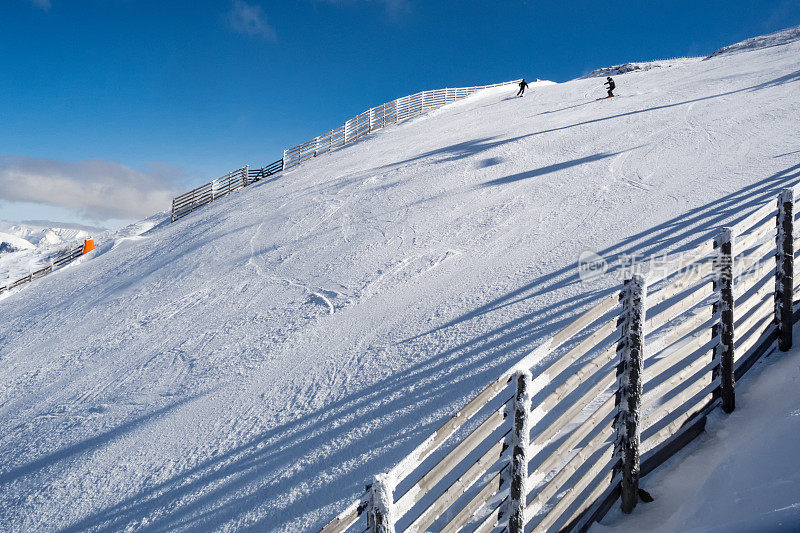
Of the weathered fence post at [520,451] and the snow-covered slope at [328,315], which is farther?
the snow-covered slope at [328,315]

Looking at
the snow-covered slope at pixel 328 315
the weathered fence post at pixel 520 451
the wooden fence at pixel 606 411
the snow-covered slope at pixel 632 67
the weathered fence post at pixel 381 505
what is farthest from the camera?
the snow-covered slope at pixel 632 67

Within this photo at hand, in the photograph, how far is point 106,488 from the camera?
5422 millimetres

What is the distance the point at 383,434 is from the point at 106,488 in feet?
11.0

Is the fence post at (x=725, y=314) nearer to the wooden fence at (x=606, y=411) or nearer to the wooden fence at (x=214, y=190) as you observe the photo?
the wooden fence at (x=606, y=411)

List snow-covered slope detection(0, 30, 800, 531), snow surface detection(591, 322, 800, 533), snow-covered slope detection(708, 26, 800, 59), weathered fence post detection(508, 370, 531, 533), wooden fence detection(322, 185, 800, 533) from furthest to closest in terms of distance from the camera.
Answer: snow-covered slope detection(708, 26, 800, 59)
snow-covered slope detection(0, 30, 800, 531)
snow surface detection(591, 322, 800, 533)
weathered fence post detection(508, 370, 531, 533)
wooden fence detection(322, 185, 800, 533)

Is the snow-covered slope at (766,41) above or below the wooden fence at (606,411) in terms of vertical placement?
above

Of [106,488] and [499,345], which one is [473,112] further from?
[106,488]

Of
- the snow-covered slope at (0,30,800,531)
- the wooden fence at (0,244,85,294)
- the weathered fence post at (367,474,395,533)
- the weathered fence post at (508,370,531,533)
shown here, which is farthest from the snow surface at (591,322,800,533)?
the wooden fence at (0,244,85,294)

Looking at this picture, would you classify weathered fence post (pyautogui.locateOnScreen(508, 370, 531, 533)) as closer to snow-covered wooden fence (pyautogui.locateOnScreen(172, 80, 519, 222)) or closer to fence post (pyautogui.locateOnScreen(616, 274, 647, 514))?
fence post (pyautogui.locateOnScreen(616, 274, 647, 514))

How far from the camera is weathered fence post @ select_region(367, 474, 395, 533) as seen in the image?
2010 mm

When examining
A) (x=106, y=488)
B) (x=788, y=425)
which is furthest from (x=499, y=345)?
(x=106, y=488)

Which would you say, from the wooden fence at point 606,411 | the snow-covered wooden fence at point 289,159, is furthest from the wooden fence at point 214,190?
the wooden fence at point 606,411

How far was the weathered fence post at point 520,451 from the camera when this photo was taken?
2600 millimetres

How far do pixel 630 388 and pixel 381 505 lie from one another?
2.08 meters
